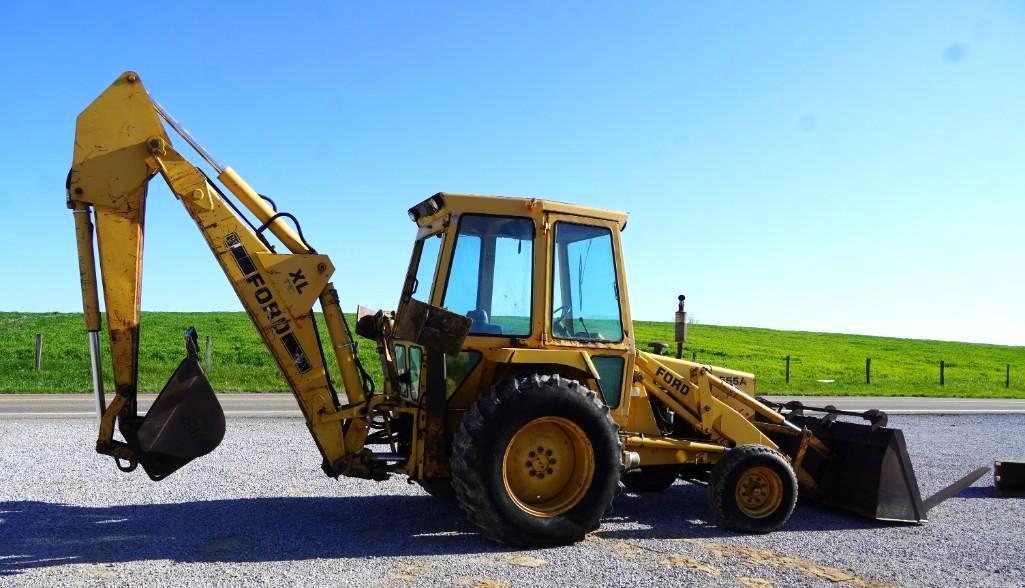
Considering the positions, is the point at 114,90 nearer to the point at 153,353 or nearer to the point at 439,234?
the point at 439,234

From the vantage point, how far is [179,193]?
20.9ft

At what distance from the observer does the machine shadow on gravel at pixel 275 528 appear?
5863 mm

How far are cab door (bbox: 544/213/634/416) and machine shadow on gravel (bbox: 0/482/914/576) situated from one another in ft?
4.28

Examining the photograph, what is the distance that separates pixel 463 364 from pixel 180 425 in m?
2.11

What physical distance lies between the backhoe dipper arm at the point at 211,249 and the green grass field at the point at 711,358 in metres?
14.6

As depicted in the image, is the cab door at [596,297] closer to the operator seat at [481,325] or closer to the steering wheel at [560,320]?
the steering wheel at [560,320]

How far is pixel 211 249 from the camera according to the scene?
6.43m

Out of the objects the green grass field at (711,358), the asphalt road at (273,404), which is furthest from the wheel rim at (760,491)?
the green grass field at (711,358)

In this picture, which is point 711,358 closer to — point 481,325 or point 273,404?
point 273,404

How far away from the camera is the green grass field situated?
23.0 m

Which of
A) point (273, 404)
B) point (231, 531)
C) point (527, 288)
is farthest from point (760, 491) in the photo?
point (273, 404)

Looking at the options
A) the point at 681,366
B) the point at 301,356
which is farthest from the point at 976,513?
the point at 301,356

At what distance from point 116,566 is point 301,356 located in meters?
1.91

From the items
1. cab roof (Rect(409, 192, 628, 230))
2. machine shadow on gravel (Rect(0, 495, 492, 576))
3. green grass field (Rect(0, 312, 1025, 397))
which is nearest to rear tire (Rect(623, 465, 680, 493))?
machine shadow on gravel (Rect(0, 495, 492, 576))
